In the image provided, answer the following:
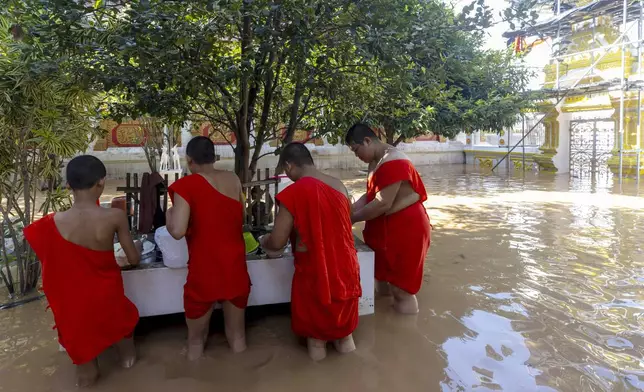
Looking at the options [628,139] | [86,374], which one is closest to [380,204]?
[86,374]

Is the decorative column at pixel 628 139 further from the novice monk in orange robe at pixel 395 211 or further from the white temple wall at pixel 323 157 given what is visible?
the novice monk in orange robe at pixel 395 211

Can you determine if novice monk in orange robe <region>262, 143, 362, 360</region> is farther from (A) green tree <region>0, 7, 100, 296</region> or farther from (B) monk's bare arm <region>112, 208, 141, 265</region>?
(A) green tree <region>0, 7, 100, 296</region>

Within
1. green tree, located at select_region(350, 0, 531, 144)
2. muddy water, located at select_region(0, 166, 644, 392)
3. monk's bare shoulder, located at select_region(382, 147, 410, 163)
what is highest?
green tree, located at select_region(350, 0, 531, 144)

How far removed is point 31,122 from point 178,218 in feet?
6.82

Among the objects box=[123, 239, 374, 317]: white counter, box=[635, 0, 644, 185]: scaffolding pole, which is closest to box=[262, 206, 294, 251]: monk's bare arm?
box=[123, 239, 374, 317]: white counter

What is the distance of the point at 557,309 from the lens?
13.8 feet

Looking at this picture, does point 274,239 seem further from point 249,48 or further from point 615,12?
point 615,12

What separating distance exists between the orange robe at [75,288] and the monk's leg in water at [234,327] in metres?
0.81

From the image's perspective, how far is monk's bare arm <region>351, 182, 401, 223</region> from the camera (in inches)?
153

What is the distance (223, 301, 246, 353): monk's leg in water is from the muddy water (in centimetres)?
9

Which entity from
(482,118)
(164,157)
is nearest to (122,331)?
(482,118)

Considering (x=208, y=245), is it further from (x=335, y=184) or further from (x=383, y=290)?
(x=383, y=290)

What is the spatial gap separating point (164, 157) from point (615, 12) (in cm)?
1407

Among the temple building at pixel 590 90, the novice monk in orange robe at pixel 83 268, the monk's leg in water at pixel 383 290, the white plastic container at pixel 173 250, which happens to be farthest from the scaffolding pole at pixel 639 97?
the novice monk in orange robe at pixel 83 268
